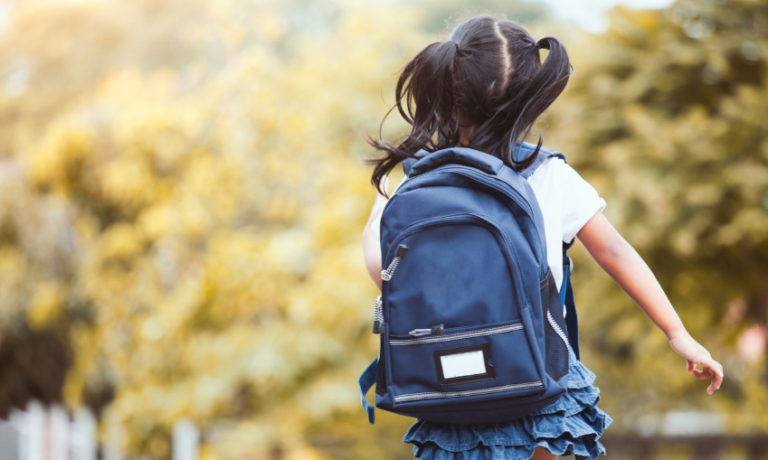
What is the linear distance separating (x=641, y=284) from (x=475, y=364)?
37 cm

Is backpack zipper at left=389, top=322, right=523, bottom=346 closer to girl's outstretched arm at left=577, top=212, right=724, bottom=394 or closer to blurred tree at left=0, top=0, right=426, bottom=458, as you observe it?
girl's outstretched arm at left=577, top=212, right=724, bottom=394

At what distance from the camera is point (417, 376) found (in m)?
1.30

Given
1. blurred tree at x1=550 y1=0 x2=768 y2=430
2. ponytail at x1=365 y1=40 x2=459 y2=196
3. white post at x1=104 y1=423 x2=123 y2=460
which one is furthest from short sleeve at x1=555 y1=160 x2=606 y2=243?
white post at x1=104 y1=423 x2=123 y2=460

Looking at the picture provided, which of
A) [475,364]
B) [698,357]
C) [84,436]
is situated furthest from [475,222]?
[84,436]

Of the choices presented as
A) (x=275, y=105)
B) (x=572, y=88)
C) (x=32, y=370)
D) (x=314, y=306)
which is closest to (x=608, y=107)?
(x=572, y=88)

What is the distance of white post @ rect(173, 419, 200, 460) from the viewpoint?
5.24 m

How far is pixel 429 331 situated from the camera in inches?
50.3

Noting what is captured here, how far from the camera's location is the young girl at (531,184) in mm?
1377

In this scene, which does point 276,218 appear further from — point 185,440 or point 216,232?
point 185,440

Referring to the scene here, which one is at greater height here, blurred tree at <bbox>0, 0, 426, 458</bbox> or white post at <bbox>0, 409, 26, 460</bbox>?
blurred tree at <bbox>0, 0, 426, 458</bbox>

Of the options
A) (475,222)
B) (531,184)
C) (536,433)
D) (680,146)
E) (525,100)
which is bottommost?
(536,433)

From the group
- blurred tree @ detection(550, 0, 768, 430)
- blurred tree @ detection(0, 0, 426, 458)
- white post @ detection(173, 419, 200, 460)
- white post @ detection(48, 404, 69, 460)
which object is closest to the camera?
blurred tree @ detection(550, 0, 768, 430)

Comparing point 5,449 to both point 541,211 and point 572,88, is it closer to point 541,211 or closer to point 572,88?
point 572,88

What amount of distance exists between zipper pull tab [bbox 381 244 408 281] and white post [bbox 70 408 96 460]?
5666 mm
